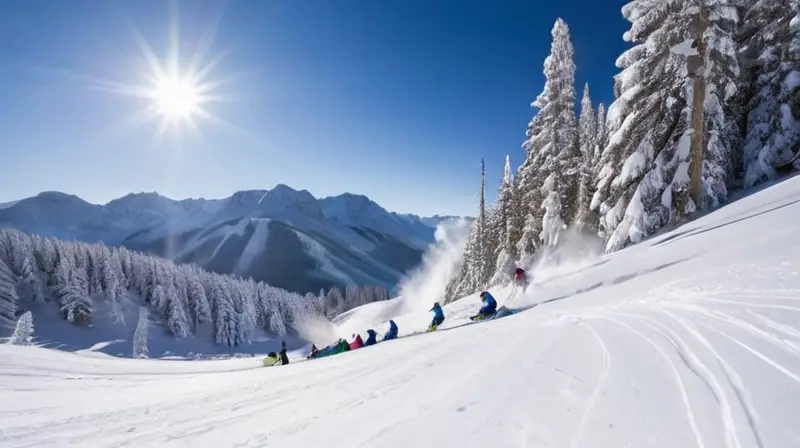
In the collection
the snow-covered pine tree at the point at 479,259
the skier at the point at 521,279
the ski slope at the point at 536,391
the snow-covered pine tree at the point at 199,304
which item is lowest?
the ski slope at the point at 536,391

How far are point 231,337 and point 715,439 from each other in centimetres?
7848

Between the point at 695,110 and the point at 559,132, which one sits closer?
the point at 695,110

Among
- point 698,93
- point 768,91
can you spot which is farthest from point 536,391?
point 768,91

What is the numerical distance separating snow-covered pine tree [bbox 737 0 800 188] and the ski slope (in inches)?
356

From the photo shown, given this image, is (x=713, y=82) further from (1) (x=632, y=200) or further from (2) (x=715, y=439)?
(2) (x=715, y=439)

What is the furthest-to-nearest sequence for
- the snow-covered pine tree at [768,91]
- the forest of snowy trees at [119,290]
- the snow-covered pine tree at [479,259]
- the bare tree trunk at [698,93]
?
1. the forest of snowy trees at [119,290]
2. the snow-covered pine tree at [479,259]
3. the snow-covered pine tree at [768,91]
4. the bare tree trunk at [698,93]

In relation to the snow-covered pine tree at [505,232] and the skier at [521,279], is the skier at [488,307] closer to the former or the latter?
the skier at [521,279]

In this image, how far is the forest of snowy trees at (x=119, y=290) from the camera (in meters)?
62.1

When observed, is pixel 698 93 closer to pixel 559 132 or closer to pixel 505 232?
pixel 559 132

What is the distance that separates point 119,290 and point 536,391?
8889 cm

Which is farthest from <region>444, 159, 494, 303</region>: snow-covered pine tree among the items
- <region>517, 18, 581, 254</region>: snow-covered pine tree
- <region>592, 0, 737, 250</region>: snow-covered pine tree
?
<region>592, 0, 737, 250</region>: snow-covered pine tree

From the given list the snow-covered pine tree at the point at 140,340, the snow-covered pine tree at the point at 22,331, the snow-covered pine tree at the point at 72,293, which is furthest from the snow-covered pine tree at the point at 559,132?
the snow-covered pine tree at the point at 72,293

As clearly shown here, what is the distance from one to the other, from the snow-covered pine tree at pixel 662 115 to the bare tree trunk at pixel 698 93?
0.18 meters

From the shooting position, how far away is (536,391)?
4660 mm
